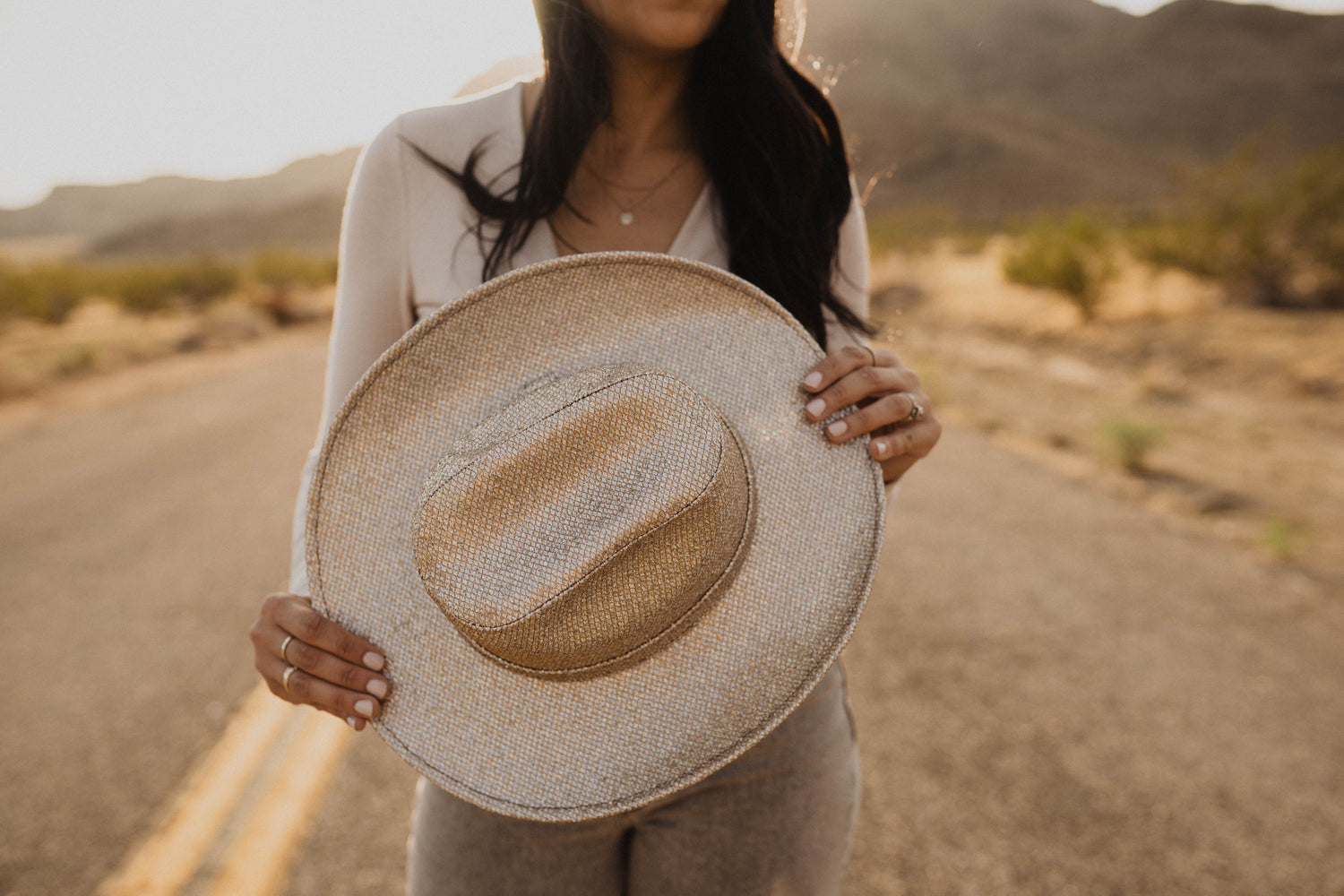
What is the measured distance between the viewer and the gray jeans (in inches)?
44.8

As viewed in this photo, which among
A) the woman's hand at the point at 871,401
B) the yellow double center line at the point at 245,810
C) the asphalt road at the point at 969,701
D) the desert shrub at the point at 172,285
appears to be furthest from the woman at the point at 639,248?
the desert shrub at the point at 172,285

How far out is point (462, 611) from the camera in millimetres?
904

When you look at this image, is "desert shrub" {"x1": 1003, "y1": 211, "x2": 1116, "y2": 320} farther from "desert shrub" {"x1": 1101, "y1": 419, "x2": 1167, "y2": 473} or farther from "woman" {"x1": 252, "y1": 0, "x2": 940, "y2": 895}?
"woman" {"x1": 252, "y1": 0, "x2": 940, "y2": 895}

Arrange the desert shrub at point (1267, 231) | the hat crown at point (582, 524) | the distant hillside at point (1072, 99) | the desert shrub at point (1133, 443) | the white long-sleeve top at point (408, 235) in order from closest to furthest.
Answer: the hat crown at point (582, 524), the white long-sleeve top at point (408, 235), the desert shrub at point (1133, 443), the desert shrub at point (1267, 231), the distant hillside at point (1072, 99)

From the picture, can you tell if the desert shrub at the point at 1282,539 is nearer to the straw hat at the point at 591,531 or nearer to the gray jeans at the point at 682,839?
the gray jeans at the point at 682,839

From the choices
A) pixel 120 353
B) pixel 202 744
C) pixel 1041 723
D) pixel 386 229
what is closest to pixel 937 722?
pixel 1041 723

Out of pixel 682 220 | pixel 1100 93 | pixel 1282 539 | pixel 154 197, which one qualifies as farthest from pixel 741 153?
pixel 154 197

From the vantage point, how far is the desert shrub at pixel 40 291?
20.2m

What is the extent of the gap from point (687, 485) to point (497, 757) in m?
0.45

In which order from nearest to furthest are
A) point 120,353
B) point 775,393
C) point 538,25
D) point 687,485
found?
1. point 687,485
2. point 775,393
3. point 538,25
4. point 120,353

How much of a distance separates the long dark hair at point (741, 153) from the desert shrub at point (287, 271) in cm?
2908

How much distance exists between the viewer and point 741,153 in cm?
135

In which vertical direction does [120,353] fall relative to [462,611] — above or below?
below

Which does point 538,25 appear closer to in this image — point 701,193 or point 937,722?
point 701,193
